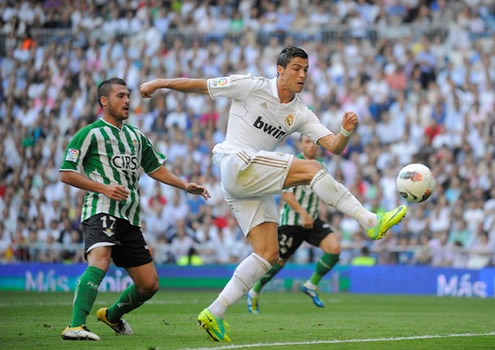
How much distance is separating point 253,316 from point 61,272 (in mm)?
9238

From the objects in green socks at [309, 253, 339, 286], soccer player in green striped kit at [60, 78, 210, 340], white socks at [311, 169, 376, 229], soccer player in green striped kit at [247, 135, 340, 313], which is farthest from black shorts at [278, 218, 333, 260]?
white socks at [311, 169, 376, 229]

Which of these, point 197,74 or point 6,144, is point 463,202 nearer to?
point 197,74

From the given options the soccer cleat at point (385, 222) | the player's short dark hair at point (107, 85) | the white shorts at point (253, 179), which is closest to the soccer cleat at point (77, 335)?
the white shorts at point (253, 179)

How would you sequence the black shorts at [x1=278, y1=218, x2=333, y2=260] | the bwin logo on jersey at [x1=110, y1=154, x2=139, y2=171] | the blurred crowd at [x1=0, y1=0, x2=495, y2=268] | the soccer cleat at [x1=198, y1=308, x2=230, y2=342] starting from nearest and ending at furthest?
1. the soccer cleat at [x1=198, y1=308, x2=230, y2=342]
2. the bwin logo on jersey at [x1=110, y1=154, x2=139, y2=171]
3. the black shorts at [x1=278, y1=218, x2=333, y2=260]
4. the blurred crowd at [x1=0, y1=0, x2=495, y2=268]

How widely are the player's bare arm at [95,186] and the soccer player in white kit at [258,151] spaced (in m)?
0.94

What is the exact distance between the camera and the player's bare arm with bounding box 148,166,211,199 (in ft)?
33.1

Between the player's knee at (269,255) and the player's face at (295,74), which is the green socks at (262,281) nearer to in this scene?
the player's knee at (269,255)

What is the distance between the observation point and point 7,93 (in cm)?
2844

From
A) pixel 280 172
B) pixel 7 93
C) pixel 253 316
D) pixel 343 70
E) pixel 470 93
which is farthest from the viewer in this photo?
pixel 7 93

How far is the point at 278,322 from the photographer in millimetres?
12117

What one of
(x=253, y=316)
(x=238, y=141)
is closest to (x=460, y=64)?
(x=253, y=316)

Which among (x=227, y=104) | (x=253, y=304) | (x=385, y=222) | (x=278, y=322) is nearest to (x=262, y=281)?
(x=253, y=304)

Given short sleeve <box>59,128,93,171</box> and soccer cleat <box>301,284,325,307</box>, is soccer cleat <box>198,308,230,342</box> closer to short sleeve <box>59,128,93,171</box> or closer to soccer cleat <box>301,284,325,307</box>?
short sleeve <box>59,128,93,171</box>

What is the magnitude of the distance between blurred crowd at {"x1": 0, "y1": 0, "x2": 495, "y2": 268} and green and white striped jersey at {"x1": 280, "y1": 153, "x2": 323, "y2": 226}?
585cm
